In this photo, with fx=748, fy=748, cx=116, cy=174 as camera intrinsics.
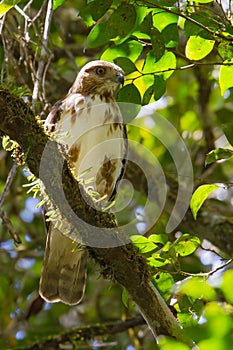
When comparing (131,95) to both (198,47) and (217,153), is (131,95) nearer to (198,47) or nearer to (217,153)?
(198,47)

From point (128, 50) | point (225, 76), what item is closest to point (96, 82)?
point (128, 50)

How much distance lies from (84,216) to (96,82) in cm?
194

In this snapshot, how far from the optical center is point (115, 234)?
138 inches

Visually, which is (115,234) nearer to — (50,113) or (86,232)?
(86,232)

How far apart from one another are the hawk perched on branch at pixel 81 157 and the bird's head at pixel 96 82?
81mm

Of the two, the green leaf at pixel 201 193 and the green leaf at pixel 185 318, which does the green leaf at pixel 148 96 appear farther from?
the green leaf at pixel 185 318

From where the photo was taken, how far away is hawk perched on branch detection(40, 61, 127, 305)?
4.66 m

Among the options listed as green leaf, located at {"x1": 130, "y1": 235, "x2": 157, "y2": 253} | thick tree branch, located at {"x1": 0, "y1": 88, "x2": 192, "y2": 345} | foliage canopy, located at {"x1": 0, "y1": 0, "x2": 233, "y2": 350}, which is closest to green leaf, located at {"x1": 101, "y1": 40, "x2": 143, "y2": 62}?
foliage canopy, located at {"x1": 0, "y1": 0, "x2": 233, "y2": 350}

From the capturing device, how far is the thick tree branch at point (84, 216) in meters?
3.29

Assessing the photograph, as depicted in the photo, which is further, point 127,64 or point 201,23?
point 127,64

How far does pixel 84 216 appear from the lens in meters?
3.44

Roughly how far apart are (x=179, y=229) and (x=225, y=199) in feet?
2.58

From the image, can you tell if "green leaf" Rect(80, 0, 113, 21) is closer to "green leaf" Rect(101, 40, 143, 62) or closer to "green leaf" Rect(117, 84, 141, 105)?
"green leaf" Rect(101, 40, 143, 62)

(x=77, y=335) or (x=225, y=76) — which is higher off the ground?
(x=225, y=76)
